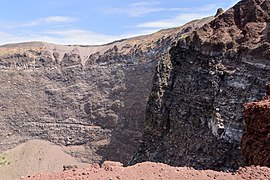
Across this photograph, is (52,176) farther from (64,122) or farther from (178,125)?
(64,122)

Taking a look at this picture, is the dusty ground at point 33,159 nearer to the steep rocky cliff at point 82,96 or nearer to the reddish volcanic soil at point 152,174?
the steep rocky cliff at point 82,96

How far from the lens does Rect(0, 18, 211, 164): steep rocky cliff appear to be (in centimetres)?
6138

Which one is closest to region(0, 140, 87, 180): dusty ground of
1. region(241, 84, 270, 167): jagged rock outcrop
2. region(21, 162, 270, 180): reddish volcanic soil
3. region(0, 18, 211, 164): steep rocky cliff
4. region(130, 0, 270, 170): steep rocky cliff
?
region(0, 18, 211, 164): steep rocky cliff

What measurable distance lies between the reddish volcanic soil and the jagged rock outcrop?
4.19m

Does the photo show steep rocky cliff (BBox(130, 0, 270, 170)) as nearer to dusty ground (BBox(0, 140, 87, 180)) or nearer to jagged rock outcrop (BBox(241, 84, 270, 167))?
jagged rock outcrop (BBox(241, 84, 270, 167))

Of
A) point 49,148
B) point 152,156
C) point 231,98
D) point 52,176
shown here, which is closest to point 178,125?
point 152,156

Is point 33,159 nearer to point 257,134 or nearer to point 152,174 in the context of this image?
point 257,134

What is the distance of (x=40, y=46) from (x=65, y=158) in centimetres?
3209

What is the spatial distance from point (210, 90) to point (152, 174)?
79.9 feet

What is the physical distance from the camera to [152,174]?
1260cm

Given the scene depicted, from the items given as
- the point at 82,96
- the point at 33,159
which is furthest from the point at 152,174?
the point at 82,96

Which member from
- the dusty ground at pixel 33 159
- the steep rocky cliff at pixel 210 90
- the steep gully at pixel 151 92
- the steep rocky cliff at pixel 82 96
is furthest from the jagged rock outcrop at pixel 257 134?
the dusty ground at pixel 33 159

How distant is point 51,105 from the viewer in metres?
70.9

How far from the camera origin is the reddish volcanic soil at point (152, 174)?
1231 cm
